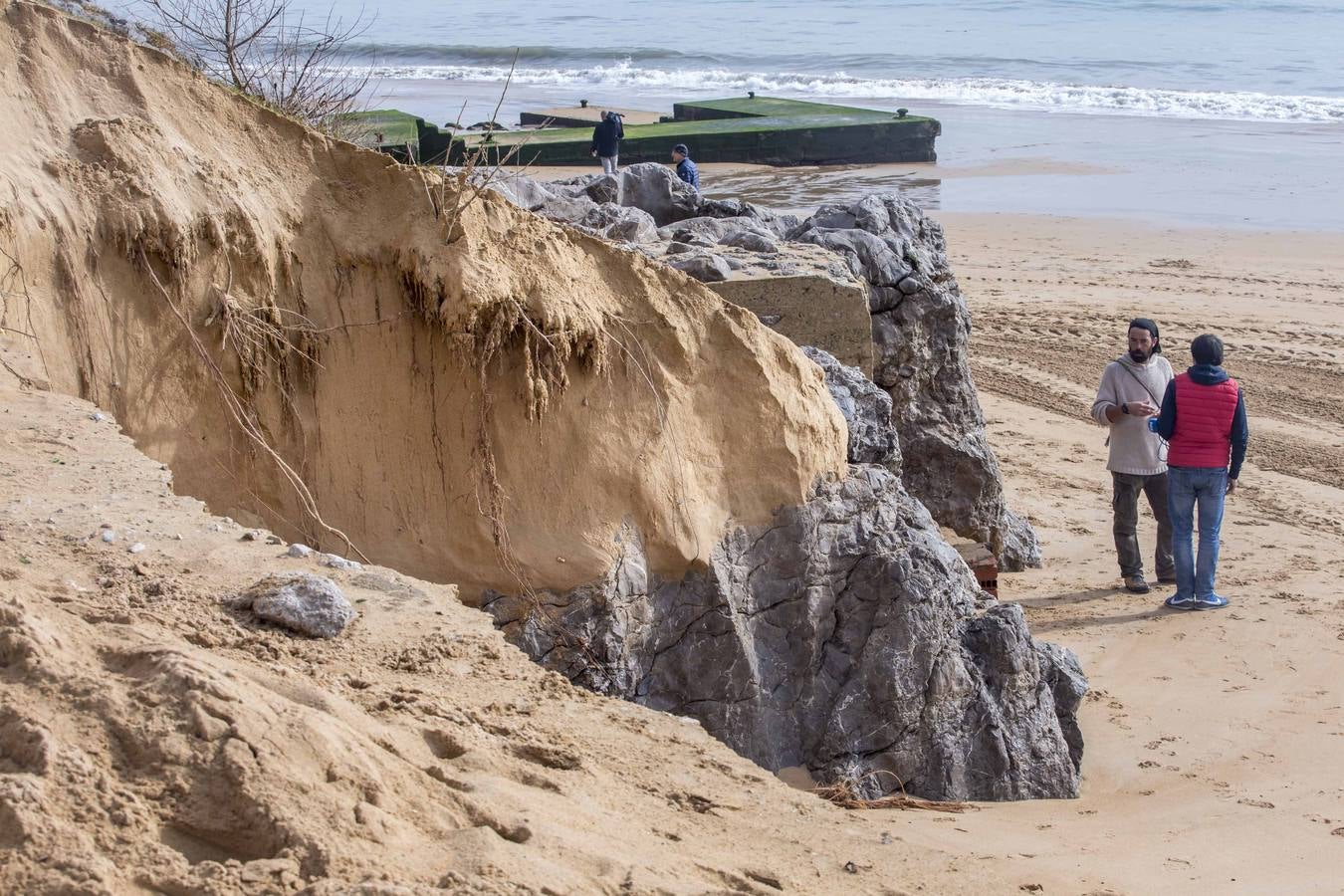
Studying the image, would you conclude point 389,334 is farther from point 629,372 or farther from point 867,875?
point 867,875

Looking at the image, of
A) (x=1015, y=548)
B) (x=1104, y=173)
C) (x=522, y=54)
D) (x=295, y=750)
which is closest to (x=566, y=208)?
(x=1015, y=548)

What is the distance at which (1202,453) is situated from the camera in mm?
7727

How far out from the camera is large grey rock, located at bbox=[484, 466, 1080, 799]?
5.29 meters

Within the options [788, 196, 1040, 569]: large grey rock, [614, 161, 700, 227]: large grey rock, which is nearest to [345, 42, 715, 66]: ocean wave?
[614, 161, 700, 227]: large grey rock

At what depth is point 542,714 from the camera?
374 centimetres

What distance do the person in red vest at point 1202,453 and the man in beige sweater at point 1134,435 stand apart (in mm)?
Result: 244

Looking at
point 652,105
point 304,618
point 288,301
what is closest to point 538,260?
point 288,301

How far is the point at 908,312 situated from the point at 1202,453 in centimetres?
193

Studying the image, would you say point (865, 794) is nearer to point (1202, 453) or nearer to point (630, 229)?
point (1202, 453)

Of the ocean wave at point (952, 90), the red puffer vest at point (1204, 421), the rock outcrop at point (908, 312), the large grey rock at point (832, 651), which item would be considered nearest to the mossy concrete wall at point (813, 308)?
the rock outcrop at point (908, 312)

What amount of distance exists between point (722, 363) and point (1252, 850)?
110 inches

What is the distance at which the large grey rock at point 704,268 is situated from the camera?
709 cm

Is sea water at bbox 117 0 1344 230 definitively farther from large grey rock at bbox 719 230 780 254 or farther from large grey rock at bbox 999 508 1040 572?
large grey rock at bbox 999 508 1040 572

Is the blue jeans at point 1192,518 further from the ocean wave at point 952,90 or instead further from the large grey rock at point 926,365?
the ocean wave at point 952,90
